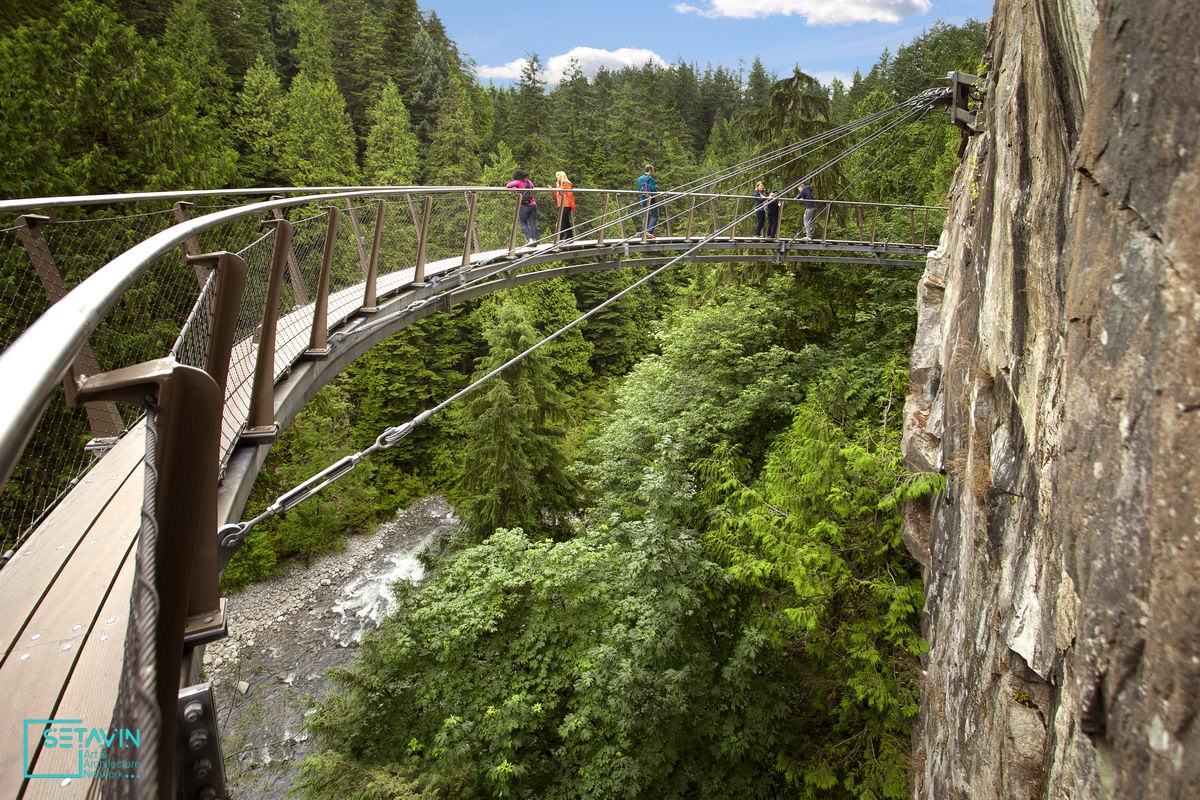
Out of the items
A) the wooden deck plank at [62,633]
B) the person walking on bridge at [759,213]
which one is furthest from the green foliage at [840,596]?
the wooden deck plank at [62,633]

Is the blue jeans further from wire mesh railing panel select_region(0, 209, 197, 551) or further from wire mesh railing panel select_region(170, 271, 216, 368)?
wire mesh railing panel select_region(170, 271, 216, 368)

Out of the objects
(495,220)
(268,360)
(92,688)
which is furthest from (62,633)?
(495,220)

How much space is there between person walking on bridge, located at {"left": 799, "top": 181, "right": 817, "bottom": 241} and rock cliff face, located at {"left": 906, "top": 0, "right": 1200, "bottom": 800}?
7183mm

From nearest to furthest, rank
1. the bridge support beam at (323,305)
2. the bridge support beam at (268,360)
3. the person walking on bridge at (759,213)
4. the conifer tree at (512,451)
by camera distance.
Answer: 1. the bridge support beam at (268,360)
2. the bridge support beam at (323,305)
3. the person walking on bridge at (759,213)
4. the conifer tree at (512,451)

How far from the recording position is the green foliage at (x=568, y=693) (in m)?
7.95

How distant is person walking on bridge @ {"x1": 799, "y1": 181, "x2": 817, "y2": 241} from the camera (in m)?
13.2

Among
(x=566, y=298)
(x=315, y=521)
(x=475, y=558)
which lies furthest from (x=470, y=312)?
(x=475, y=558)

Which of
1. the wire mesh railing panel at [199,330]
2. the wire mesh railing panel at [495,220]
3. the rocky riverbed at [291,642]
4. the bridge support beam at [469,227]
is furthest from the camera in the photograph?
the rocky riverbed at [291,642]

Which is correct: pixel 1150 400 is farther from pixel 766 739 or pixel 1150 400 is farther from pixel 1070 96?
pixel 766 739

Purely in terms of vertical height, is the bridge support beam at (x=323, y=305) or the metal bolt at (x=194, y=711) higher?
the bridge support beam at (x=323, y=305)

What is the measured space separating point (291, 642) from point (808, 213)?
1493cm

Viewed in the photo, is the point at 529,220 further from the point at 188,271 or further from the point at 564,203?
the point at 188,271

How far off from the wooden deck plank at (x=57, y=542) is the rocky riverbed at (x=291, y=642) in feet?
28.7

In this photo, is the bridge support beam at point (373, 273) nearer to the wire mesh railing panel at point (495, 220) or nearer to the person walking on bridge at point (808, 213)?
the wire mesh railing panel at point (495, 220)
